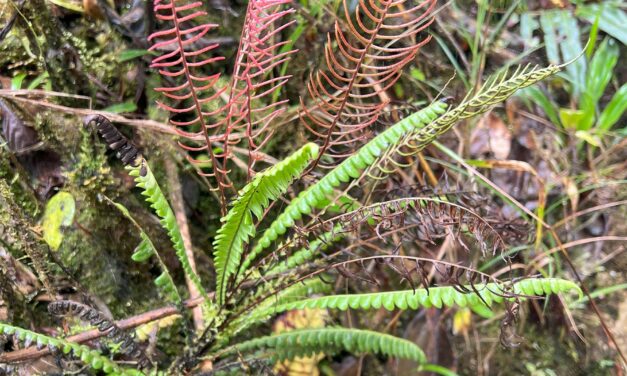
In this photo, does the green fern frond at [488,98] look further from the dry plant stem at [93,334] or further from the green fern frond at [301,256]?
the dry plant stem at [93,334]

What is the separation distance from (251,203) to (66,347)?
45 cm

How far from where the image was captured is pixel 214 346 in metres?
1.27

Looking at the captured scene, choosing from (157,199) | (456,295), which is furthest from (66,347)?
(456,295)

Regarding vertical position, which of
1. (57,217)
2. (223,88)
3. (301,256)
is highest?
(223,88)

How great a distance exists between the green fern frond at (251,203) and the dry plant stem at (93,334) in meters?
0.17

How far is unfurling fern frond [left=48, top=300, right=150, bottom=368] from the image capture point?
103 cm

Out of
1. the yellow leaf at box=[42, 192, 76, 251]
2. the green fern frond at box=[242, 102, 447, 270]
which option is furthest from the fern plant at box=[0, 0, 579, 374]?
the yellow leaf at box=[42, 192, 76, 251]

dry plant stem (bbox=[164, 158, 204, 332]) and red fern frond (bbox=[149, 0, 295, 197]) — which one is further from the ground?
red fern frond (bbox=[149, 0, 295, 197])

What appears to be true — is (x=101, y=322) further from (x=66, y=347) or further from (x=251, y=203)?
(x=251, y=203)

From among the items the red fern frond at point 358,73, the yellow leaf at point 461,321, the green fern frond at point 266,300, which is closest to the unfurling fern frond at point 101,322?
the green fern frond at point 266,300

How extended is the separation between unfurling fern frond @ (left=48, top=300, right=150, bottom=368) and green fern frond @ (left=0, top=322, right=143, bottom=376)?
4 cm

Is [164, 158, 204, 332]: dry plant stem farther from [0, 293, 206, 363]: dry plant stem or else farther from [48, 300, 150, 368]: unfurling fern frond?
[48, 300, 150, 368]: unfurling fern frond

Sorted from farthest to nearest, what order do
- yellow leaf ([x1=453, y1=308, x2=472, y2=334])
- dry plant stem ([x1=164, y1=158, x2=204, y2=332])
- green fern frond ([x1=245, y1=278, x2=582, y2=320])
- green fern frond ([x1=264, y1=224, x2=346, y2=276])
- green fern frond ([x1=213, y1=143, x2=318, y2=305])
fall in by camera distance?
yellow leaf ([x1=453, y1=308, x2=472, y2=334])
dry plant stem ([x1=164, y1=158, x2=204, y2=332])
green fern frond ([x1=264, y1=224, x2=346, y2=276])
green fern frond ([x1=245, y1=278, x2=582, y2=320])
green fern frond ([x1=213, y1=143, x2=318, y2=305])

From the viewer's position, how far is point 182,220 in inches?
57.7
